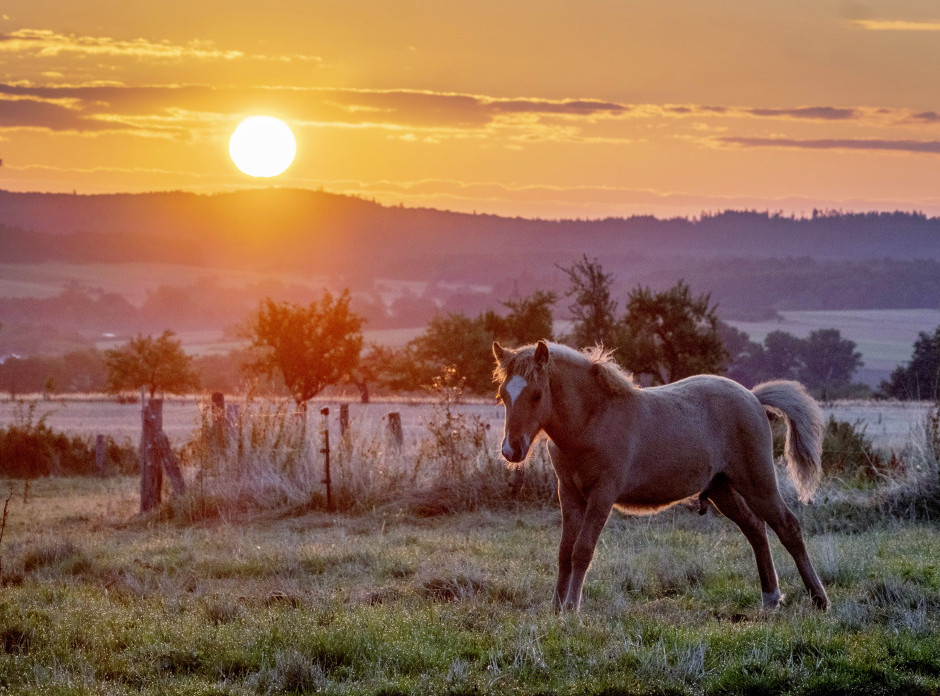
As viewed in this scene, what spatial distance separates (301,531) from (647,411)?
651cm

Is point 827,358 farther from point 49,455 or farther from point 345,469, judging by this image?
point 345,469

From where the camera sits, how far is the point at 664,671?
651 centimetres

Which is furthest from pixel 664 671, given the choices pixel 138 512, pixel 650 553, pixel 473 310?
pixel 473 310

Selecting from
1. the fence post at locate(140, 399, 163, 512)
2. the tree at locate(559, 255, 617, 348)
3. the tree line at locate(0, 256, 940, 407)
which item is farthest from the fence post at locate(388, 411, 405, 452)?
the tree at locate(559, 255, 617, 348)

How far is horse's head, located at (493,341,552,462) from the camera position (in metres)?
7.93

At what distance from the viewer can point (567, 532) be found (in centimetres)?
863

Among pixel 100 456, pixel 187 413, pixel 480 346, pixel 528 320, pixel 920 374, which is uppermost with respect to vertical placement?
pixel 528 320

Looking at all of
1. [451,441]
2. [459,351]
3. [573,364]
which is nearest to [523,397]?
[573,364]

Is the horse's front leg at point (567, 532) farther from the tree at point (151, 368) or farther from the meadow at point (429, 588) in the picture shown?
the tree at point (151, 368)

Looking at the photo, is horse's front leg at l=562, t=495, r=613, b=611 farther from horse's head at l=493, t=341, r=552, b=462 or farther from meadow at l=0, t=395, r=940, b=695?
horse's head at l=493, t=341, r=552, b=462

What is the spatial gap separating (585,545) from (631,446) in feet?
2.80

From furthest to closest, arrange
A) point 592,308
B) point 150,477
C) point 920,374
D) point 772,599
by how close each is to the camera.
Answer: point 920,374, point 592,308, point 150,477, point 772,599

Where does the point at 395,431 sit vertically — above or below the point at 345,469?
above

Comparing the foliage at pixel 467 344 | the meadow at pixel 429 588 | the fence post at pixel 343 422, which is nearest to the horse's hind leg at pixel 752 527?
the meadow at pixel 429 588
